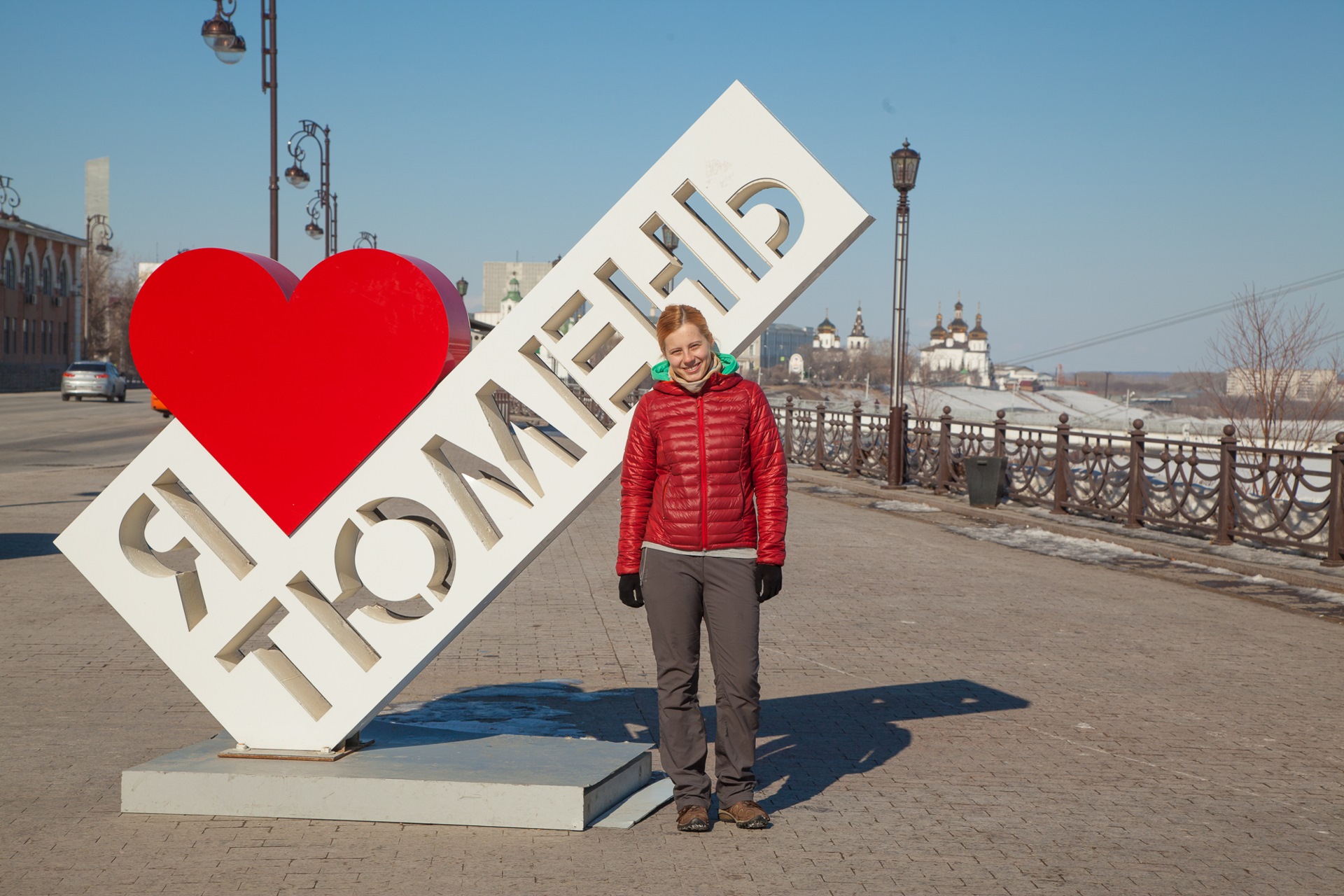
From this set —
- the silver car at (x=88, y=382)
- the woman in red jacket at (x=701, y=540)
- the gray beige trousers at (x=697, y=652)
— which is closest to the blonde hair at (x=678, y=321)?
the woman in red jacket at (x=701, y=540)

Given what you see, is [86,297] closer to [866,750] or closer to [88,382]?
[88,382]

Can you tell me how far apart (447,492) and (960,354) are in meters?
197

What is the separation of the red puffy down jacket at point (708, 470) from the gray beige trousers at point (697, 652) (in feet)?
0.27

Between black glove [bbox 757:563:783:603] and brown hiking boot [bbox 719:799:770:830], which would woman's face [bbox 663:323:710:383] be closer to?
black glove [bbox 757:563:783:603]

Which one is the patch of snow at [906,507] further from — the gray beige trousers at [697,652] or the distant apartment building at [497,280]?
the distant apartment building at [497,280]

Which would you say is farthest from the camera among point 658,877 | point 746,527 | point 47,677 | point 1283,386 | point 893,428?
point 1283,386

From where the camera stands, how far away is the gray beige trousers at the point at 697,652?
170 inches

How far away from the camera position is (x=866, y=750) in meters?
5.47

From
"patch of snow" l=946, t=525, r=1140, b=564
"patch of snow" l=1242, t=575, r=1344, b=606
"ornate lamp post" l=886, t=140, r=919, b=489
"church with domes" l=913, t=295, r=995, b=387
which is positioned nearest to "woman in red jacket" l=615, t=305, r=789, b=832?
"patch of snow" l=1242, t=575, r=1344, b=606

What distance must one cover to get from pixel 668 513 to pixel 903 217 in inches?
680

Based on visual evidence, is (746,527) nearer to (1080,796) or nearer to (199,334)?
(1080,796)

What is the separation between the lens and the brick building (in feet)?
226

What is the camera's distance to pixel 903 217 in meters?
20.6

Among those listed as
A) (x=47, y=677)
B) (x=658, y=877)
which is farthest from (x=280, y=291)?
(x=47, y=677)
